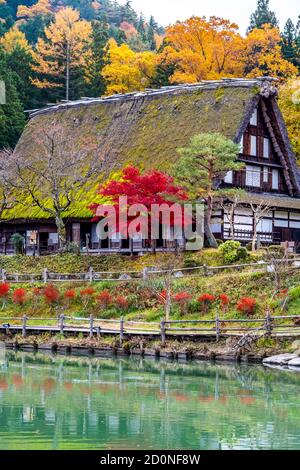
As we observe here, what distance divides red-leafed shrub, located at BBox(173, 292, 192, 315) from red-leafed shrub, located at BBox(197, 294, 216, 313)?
59 cm

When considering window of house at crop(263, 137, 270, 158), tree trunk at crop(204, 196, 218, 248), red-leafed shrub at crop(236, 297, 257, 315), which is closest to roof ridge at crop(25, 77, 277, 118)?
window of house at crop(263, 137, 270, 158)

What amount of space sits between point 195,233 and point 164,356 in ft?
36.2

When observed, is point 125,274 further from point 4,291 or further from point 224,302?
point 224,302

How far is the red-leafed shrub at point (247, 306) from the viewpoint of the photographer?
31516 mm

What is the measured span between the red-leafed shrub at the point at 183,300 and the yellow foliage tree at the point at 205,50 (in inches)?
1103

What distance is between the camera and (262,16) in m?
71.9

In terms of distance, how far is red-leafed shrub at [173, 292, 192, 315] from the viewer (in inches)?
1319

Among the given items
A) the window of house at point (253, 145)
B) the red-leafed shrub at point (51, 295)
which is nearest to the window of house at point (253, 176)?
the window of house at point (253, 145)

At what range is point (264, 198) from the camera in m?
43.3

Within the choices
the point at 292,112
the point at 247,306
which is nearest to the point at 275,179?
the point at 292,112

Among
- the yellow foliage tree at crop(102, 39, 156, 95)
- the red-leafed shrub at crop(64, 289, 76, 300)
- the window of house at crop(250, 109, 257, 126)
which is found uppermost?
the yellow foliage tree at crop(102, 39, 156, 95)

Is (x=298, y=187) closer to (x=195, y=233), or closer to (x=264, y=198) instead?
(x=264, y=198)

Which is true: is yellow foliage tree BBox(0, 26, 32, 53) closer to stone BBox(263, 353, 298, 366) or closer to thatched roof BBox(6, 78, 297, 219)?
thatched roof BBox(6, 78, 297, 219)

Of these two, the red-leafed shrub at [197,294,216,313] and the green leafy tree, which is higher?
the green leafy tree
